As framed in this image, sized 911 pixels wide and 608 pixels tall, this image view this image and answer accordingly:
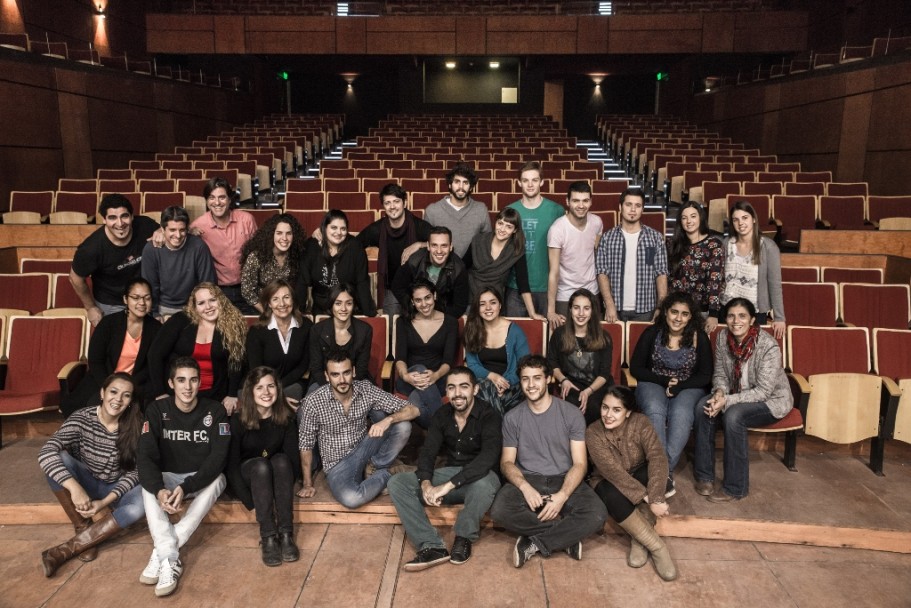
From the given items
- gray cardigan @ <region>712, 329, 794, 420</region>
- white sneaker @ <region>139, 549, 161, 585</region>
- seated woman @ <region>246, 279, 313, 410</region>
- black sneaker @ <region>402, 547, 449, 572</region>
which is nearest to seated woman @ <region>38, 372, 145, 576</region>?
white sneaker @ <region>139, 549, 161, 585</region>

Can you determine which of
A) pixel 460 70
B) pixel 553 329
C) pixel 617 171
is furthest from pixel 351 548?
pixel 460 70

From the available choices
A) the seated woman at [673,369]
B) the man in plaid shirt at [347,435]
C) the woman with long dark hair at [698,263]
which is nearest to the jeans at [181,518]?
the man in plaid shirt at [347,435]

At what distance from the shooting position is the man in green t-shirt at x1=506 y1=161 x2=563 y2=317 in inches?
A: 124

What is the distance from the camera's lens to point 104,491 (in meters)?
2.40

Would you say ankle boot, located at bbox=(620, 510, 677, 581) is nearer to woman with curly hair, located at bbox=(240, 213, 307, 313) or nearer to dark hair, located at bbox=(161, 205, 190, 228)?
woman with curly hair, located at bbox=(240, 213, 307, 313)

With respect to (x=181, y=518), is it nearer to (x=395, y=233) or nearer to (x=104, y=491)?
(x=104, y=491)

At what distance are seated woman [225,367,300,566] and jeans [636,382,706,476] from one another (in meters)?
1.44

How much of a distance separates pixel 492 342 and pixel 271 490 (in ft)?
3.59

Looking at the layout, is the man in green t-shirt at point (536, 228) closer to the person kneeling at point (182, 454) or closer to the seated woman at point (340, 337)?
the seated woman at point (340, 337)

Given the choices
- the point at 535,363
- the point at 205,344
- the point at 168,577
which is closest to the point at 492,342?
the point at 535,363

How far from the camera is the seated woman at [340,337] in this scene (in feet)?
8.88

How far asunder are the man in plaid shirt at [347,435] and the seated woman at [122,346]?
2.67 feet

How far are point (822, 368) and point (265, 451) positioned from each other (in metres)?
2.56

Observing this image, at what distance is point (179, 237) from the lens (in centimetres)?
292
